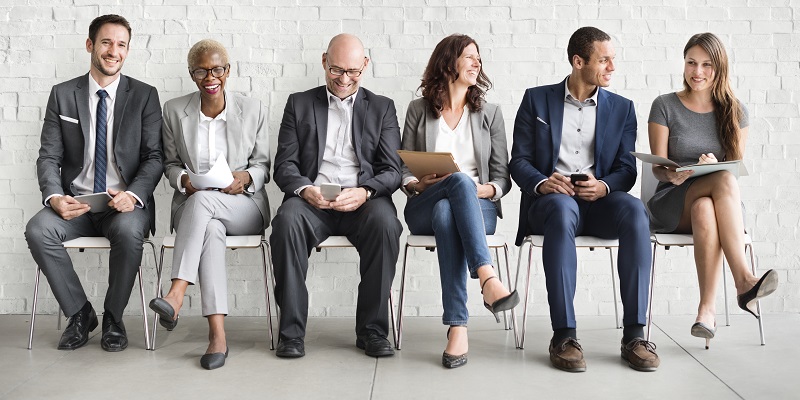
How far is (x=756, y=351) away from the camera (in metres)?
3.74

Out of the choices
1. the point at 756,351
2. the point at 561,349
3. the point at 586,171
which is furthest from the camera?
the point at 586,171

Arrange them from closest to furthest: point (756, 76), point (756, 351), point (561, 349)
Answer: point (561, 349)
point (756, 351)
point (756, 76)

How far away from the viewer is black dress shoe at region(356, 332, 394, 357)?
12.0 feet

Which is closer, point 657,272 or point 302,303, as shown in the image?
point 302,303

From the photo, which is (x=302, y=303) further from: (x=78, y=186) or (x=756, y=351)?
(x=756, y=351)

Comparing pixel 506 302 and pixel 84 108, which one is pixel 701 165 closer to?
pixel 506 302

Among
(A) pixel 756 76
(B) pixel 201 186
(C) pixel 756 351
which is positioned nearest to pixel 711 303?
(C) pixel 756 351

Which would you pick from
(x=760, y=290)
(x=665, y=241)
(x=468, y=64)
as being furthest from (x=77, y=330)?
(x=760, y=290)

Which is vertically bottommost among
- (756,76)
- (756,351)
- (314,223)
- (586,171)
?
(756,351)

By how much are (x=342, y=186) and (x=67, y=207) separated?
4.05ft

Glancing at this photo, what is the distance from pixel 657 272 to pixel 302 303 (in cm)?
199

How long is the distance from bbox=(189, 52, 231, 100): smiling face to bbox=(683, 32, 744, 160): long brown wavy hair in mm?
2140

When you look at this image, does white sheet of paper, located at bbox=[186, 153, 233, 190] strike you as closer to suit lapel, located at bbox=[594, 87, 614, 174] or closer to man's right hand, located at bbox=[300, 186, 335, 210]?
man's right hand, located at bbox=[300, 186, 335, 210]

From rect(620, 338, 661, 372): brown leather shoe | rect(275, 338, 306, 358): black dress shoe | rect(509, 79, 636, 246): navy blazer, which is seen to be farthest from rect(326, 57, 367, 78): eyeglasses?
rect(620, 338, 661, 372): brown leather shoe
